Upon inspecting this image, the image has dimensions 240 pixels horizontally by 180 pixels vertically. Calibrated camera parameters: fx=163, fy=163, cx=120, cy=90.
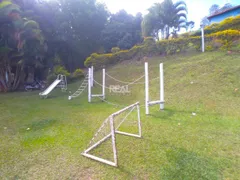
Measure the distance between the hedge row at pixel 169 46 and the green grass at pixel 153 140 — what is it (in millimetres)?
2628

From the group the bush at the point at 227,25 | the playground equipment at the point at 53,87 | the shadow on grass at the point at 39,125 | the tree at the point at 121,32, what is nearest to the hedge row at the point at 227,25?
the bush at the point at 227,25

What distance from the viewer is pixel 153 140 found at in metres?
3.09

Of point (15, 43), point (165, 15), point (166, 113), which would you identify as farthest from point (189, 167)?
point (165, 15)

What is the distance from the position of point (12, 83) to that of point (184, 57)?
11.9 metres

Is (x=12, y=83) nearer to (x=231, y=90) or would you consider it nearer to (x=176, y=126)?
(x=176, y=126)

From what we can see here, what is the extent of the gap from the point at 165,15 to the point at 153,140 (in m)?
15.3

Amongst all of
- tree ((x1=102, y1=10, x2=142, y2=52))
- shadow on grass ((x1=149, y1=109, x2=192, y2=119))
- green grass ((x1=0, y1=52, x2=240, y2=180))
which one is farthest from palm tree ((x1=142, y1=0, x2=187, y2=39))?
shadow on grass ((x1=149, y1=109, x2=192, y2=119))

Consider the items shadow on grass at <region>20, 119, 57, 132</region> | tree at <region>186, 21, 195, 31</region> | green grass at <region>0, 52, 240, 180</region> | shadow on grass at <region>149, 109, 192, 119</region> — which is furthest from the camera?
tree at <region>186, 21, 195, 31</region>

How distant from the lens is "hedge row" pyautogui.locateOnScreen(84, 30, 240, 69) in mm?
8219

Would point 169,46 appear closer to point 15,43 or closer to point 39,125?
point 39,125

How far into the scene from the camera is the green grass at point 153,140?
223 centimetres

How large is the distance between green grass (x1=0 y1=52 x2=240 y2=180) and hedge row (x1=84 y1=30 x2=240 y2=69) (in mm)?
2628

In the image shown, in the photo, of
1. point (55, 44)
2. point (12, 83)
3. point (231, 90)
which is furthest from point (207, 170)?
point (55, 44)

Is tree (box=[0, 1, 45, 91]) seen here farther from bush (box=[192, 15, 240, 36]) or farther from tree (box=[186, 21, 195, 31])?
tree (box=[186, 21, 195, 31])
